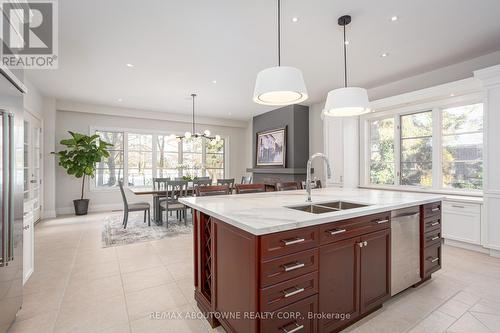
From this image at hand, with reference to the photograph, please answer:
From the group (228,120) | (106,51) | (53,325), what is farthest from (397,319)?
(228,120)

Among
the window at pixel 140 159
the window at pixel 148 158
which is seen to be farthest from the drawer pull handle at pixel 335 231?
the window at pixel 140 159

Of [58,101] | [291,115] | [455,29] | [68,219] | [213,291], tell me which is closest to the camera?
[213,291]

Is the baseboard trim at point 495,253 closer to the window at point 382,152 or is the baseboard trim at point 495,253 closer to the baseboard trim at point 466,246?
the baseboard trim at point 466,246

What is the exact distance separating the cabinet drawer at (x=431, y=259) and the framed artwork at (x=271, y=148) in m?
4.14

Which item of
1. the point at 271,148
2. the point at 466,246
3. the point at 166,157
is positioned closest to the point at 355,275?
the point at 466,246

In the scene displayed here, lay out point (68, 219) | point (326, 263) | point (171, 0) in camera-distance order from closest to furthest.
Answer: point (326, 263), point (171, 0), point (68, 219)

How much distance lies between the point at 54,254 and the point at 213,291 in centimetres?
295

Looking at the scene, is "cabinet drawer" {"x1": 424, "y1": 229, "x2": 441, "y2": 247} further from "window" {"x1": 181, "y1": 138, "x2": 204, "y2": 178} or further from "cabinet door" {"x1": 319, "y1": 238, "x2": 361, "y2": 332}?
"window" {"x1": 181, "y1": 138, "x2": 204, "y2": 178}

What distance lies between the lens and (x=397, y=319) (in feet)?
6.40

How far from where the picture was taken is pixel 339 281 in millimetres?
1706

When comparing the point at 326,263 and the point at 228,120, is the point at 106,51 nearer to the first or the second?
the point at 326,263

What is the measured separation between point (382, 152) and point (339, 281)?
161 inches

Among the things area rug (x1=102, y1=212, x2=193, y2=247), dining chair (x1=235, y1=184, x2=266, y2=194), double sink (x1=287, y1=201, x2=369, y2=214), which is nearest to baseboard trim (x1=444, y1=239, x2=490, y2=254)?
double sink (x1=287, y1=201, x2=369, y2=214)

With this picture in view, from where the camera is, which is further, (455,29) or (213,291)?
(455,29)
